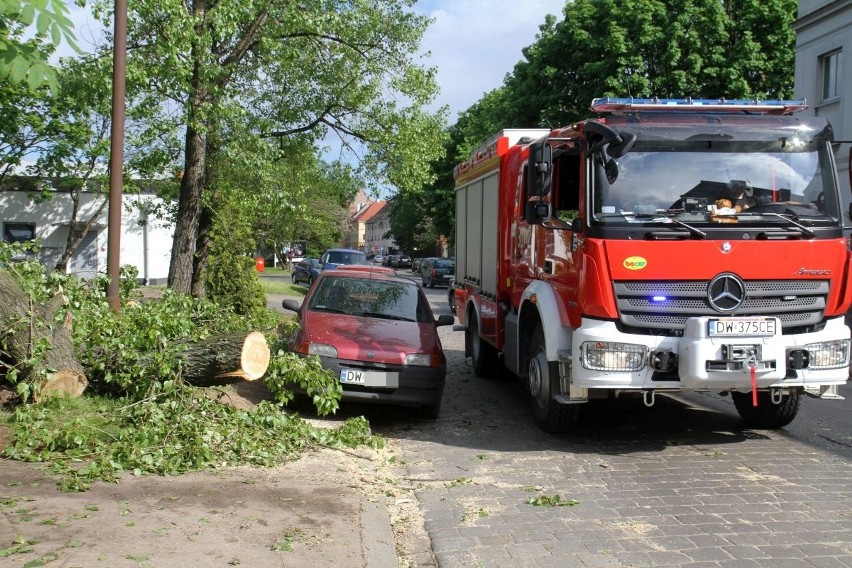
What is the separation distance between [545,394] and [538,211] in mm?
1733

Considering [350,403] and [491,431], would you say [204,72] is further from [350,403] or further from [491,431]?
[491,431]

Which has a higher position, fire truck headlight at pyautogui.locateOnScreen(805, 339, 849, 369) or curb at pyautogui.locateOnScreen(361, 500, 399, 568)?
fire truck headlight at pyautogui.locateOnScreen(805, 339, 849, 369)

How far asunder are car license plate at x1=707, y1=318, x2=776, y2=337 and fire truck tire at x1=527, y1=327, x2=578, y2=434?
1.51 metres

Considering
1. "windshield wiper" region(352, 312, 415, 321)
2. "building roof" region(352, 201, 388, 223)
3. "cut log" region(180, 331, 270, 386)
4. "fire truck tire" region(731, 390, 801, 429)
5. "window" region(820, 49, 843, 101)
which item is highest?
"building roof" region(352, 201, 388, 223)

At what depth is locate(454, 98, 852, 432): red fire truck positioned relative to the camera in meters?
6.65

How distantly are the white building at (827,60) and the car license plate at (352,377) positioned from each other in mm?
18157

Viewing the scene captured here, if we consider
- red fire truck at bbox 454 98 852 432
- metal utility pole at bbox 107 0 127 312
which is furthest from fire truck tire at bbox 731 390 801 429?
metal utility pole at bbox 107 0 127 312

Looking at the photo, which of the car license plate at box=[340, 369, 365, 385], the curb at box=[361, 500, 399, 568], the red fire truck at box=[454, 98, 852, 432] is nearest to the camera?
the curb at box=[361, 500, 399, 568]

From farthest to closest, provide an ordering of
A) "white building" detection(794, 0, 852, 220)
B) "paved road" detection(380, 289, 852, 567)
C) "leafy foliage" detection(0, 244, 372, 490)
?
"white building" detection(794, 0, 852, 220) → "leafy foliage" detection(0, 244, 372, 490) → "paved road" detection(380, 289, 852, 567)

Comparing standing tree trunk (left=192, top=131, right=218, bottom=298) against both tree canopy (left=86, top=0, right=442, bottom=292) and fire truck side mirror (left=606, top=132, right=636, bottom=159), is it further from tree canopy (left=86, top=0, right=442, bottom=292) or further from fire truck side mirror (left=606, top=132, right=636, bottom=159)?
fire truck side mirror (left=606, top=132, right=636, bottom=159)

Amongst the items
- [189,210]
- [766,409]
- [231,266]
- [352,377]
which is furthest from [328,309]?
[231,266]

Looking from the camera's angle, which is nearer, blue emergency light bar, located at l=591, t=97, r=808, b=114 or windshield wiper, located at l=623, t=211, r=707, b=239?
windshield wiper, located at l=623, t=211, r=707, b=239

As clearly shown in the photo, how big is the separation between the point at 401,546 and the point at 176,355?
3.31 meters

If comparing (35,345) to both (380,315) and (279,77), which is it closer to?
(380,315)
